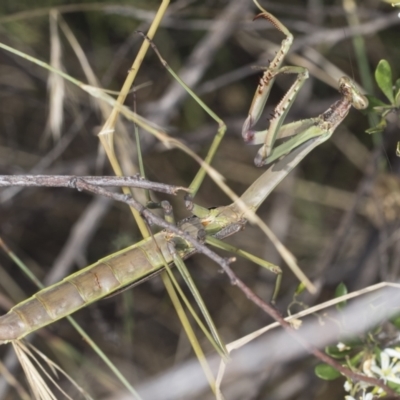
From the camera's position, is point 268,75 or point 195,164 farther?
point 195,164

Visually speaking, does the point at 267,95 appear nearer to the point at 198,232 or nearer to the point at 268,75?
the point at 268,75

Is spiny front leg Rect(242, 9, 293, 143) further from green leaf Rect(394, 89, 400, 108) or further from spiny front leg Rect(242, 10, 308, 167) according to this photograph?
green leaf Rect(394, 89, 400, 108)

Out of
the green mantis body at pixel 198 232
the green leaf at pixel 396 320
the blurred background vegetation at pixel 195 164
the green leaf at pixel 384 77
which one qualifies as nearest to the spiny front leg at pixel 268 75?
the green mantis body at pixel 198 232

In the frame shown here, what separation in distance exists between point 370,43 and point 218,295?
1.27 meters

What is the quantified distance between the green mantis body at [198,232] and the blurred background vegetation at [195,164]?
72cm

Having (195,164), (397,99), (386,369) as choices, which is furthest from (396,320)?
(195,164)

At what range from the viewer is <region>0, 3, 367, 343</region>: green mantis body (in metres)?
1.12

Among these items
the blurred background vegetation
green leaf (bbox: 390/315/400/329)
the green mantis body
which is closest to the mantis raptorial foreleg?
the green mantis body

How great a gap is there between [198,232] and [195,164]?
50.2 inches

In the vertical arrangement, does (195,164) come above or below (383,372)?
above

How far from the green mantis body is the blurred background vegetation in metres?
0.72

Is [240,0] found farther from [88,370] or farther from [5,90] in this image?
[88,370]

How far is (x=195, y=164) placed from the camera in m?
2.52

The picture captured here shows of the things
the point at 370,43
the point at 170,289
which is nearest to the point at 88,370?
the point at 170,289
